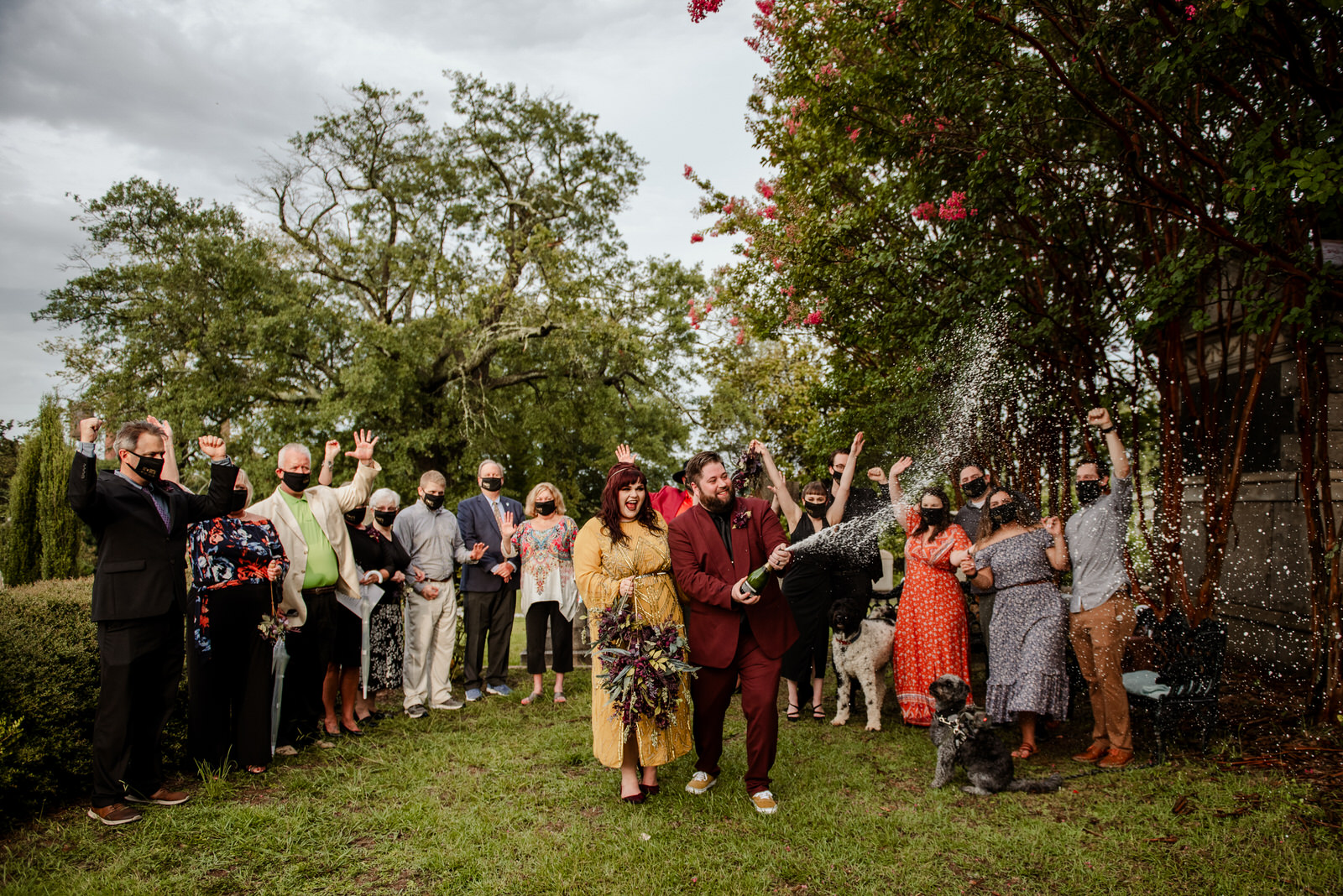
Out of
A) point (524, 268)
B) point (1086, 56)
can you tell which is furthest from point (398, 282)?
point (1086, 56)

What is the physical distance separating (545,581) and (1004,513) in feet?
13.8

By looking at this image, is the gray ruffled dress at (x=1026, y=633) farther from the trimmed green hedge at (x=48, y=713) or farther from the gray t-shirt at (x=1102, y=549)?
the trimmed green hedge at (x=48, y=713)

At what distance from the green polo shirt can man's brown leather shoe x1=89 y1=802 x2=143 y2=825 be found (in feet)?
5.84

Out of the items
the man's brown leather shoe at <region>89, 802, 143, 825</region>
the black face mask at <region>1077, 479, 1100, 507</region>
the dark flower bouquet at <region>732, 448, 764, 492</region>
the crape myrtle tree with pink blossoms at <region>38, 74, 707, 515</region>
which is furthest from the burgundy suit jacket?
the crape myrtle tree with pink blossoms at <region>38, 74, 707, 515</region>

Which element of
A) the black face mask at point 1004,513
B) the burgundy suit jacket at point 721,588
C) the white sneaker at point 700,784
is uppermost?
the black face mask at point 1004,513

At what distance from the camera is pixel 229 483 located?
4.93 metres

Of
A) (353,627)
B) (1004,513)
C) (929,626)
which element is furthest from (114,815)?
(1004,513)

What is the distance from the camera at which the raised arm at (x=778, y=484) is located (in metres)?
5.21

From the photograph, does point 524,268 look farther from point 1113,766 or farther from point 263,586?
point 1113,766

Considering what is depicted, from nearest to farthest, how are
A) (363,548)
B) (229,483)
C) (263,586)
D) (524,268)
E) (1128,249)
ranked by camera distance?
(229,483) < (263,586) < (363,548) < (1128,249) < (524,268)

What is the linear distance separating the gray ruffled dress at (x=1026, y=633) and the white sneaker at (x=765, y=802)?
1.91 meters

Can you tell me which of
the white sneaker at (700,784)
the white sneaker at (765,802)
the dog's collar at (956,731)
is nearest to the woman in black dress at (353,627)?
the white sneaker at (700,784)

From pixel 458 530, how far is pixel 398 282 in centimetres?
1598

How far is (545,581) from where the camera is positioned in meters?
7.41
